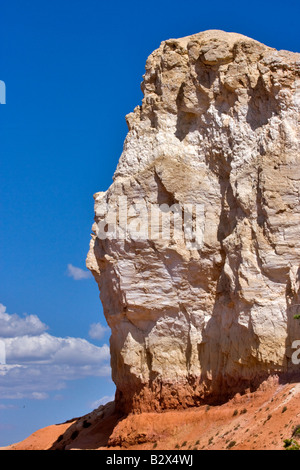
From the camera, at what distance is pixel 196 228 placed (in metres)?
43.9

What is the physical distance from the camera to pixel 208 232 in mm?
43562

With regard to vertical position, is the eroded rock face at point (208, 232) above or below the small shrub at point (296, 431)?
above

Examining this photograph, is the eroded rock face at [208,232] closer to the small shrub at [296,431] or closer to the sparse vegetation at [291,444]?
the small shrub at [296,431]

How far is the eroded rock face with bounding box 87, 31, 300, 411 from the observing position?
131 feet

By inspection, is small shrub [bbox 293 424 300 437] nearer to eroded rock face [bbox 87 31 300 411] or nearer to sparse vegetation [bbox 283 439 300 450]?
sparse vegetation [bbox 283 439 300 450]

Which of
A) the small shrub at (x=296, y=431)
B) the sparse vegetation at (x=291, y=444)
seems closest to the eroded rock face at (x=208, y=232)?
the small shrub at (x=296, y=431)

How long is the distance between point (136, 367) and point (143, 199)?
8536 millimetres

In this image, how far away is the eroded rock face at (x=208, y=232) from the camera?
39.9 metres

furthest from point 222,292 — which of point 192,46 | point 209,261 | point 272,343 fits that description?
point 192,46

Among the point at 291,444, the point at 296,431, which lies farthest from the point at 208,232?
the point at 291,444

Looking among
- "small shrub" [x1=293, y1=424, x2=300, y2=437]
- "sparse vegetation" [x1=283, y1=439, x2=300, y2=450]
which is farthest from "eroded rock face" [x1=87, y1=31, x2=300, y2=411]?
"sparse vegetation" [x1=283, y1=439, x2=300, y2=450]

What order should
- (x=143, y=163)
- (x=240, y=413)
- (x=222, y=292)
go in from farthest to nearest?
(x=143, y=163) < (x=222, y=292) < (x=240, y=413)

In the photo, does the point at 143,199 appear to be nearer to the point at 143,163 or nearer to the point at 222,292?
the point at 143,163

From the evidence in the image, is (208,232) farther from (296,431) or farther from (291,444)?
(291,444)
